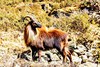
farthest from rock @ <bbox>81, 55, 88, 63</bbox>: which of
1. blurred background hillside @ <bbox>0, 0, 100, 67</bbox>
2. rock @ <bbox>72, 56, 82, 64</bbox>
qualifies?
rock @ <bbox>72, 56, 82, 64</bbox>

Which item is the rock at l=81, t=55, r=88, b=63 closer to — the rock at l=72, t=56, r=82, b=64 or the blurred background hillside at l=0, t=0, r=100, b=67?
the blurred background hillside at l=0, t=0, r=100, b=67

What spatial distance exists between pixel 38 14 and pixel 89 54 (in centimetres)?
530

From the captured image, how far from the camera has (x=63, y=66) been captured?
944 centimetres

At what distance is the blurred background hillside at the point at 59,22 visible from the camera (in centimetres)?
1262

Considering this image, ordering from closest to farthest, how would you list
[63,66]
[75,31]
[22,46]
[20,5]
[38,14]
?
1. [63,66]
2. [22,46]
3. [75,31]
4. [38,14]
5. [20,5]

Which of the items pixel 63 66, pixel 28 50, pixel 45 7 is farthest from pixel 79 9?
pixel 63 66

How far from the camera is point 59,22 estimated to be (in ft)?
51.6

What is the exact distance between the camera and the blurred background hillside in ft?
41.4

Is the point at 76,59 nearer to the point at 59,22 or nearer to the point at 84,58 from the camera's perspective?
the point at 84,58

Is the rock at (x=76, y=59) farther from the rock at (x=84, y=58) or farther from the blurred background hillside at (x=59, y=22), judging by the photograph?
the rock at (x=84, y=58)

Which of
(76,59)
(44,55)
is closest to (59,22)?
(44,55)

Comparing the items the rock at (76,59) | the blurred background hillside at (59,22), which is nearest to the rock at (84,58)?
the blurred background hillside at (59,22)

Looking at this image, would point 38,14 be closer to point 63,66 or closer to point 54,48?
point 54,48

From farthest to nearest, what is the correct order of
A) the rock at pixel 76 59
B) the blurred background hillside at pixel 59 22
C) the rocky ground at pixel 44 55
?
1. the blurred background hillside at pixel 59 22
2. the rock at pixel 76 59
3. the rocky ground at pixel 44 55
